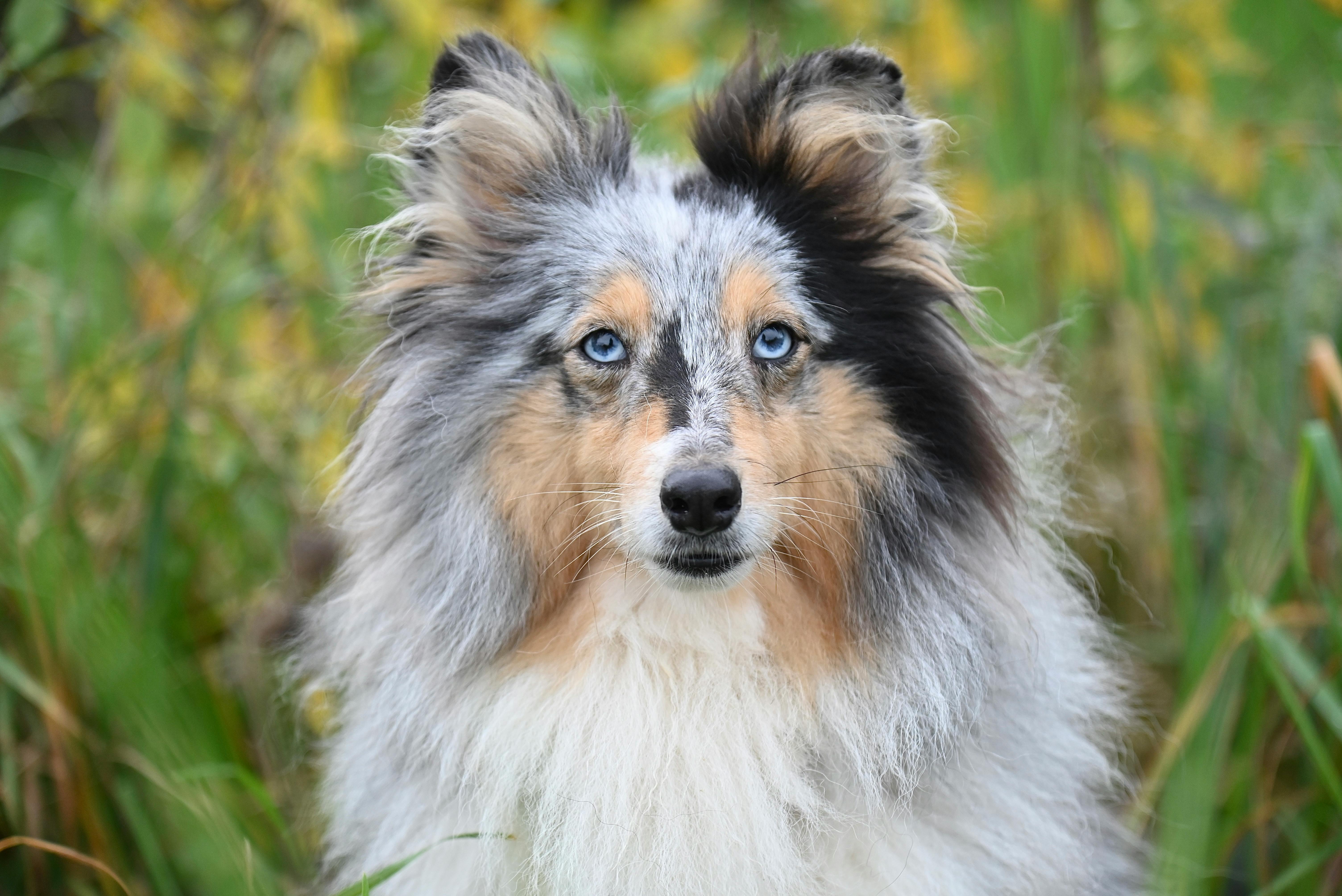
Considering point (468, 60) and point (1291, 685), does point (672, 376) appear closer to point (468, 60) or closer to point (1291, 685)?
point (468, 60)

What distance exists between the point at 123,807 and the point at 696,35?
4131 mm

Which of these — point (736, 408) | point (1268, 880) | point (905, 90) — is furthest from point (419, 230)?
point (1268, 880)

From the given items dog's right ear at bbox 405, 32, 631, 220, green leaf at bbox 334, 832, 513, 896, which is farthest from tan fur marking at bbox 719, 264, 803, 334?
green leaf at bbox 334, 832, 513, 896

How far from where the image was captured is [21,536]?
10.8ft

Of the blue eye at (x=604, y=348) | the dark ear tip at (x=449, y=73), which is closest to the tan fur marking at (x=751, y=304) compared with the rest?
the blue eye at (x=604, y=348)

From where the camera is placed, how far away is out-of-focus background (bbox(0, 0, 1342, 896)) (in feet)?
10.9

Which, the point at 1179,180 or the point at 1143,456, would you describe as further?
the point at 1179,180

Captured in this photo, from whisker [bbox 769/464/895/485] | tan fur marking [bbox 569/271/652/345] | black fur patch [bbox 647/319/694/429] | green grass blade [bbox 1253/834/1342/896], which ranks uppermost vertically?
tan fur marking [bbox 569/271/652/345]

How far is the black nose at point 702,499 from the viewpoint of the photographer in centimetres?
244

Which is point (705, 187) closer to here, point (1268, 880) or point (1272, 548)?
point (1272, 548)

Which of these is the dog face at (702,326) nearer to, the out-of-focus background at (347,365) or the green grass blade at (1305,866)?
the out-of-focus background at (347,365)

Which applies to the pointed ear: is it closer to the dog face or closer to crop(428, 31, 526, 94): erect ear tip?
the dog face

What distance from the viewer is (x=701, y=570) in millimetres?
2590

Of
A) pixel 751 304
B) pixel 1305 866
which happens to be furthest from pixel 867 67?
pixel 1305 866
